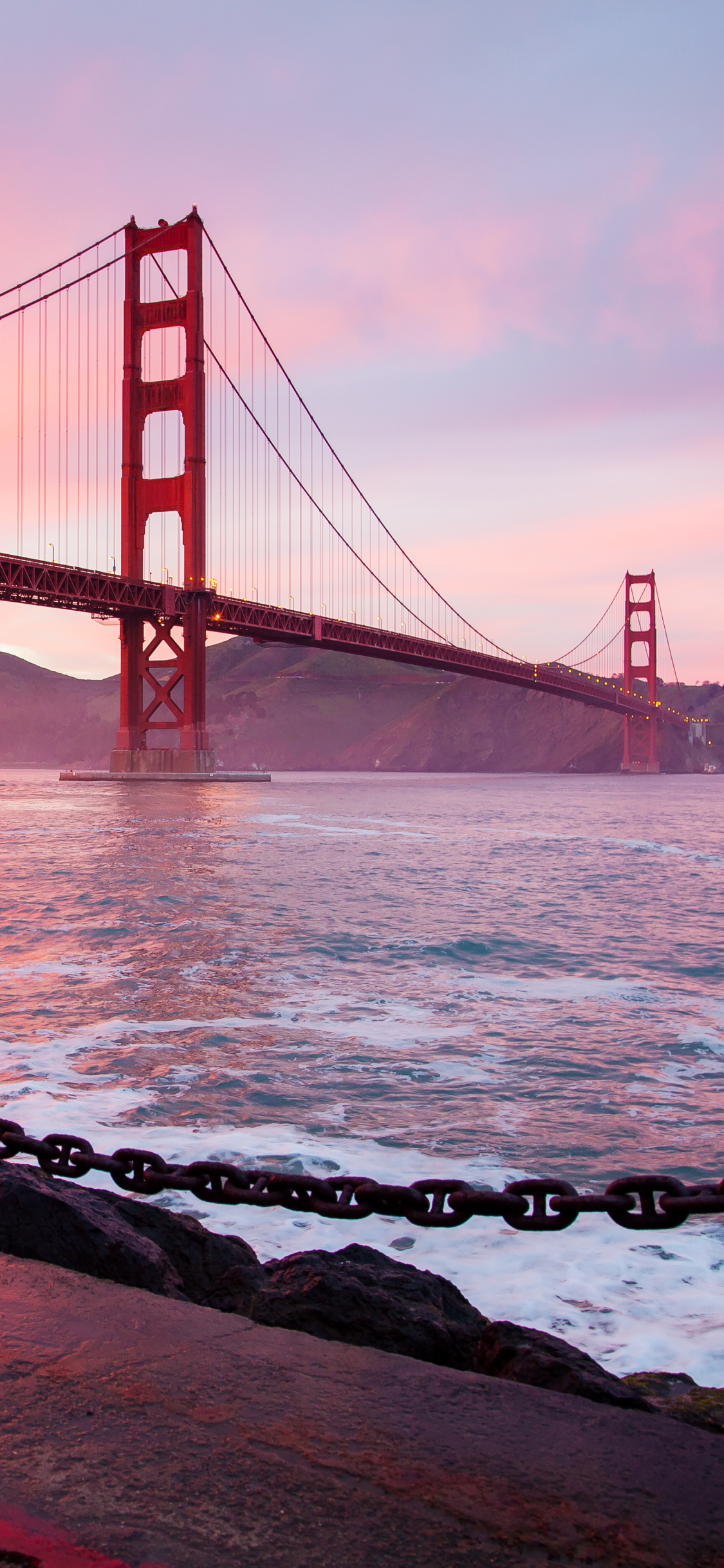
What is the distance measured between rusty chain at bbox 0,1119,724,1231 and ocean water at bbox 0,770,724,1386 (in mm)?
861

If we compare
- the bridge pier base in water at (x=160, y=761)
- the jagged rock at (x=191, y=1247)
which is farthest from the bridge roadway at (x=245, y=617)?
the jagged rock at (x=191, y=1247)

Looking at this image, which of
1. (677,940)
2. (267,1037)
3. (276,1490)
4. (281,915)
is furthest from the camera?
(281,915)

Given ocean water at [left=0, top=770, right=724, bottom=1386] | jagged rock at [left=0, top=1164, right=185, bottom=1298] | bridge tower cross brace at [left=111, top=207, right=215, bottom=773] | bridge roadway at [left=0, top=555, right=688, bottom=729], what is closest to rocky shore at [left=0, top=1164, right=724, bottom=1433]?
jagged rock at [left=0, top=1164, right=185, bottom=1298]

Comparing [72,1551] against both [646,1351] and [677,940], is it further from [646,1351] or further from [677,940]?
[677,940]

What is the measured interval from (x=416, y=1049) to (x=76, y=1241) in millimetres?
3698

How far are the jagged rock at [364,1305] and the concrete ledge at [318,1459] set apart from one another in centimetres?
35

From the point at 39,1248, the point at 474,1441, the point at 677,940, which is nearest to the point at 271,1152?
the point at 39,1248

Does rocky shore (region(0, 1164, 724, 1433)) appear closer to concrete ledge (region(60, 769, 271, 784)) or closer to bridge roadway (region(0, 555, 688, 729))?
bridge roadway (region(0, 555, 688, 729))

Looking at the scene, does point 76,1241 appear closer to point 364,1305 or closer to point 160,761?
point 364,1305

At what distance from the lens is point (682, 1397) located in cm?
194

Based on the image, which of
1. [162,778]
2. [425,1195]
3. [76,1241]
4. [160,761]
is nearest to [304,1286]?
[425,1195]

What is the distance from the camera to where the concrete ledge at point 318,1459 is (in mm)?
1090

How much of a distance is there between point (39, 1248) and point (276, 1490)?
0.99 m

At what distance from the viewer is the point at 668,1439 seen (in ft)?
4.51
